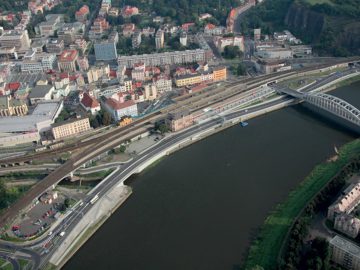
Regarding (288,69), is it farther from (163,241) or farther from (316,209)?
(163,241)

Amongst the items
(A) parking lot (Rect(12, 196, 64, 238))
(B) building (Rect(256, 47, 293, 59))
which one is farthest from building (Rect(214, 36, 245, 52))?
(A) parking lot (Rect(12, 196, 64, 238))

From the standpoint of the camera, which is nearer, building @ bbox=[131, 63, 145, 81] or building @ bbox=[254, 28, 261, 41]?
building @ bbox=[131, 63, 145, 81]

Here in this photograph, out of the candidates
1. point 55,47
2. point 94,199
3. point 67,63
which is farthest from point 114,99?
point 55,47

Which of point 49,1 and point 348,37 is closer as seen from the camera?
point 348,37

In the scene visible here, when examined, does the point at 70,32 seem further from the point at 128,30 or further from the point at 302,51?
the point at 302,51

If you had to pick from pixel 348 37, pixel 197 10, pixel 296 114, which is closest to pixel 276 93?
pixel 296 114

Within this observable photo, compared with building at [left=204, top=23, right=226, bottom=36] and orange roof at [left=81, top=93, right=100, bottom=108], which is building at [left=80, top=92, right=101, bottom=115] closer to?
orange roof at [left=81, top=93, right=100, bottom=108]

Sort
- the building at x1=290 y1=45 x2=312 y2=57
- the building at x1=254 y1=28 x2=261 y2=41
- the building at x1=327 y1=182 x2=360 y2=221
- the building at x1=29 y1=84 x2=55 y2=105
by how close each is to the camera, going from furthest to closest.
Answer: the building at x1=254 y1=28 x2=261 y2=41 → the building at x1=290 y1=45 x2=312 y2=57 → the building at x1=29 y1=84 x2=55 y2=105 → the building at x1=327 y1=182 x2=360 y2=221
